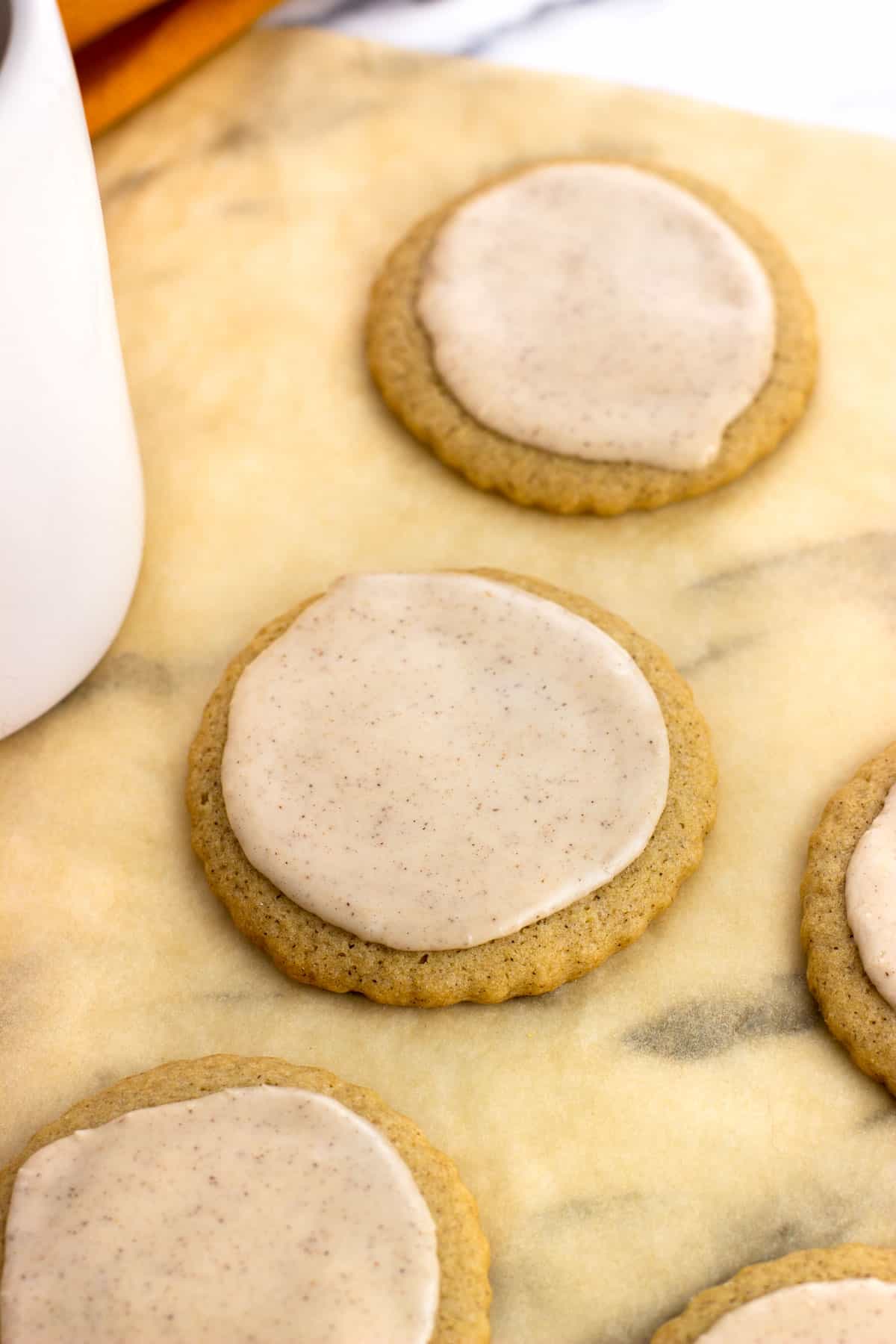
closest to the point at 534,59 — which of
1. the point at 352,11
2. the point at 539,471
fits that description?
the point at 352,11

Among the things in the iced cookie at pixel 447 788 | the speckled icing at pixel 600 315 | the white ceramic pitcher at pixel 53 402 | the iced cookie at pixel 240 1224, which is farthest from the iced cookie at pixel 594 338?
the iced cookie at pixel 240 1224

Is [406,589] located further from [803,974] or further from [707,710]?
[803,974]

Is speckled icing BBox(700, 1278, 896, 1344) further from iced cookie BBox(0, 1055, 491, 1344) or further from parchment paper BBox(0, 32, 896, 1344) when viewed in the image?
Answer: iced cookie BBox(0, 1055, 491, 1344)

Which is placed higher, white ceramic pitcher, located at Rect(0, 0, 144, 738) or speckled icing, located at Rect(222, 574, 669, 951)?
white ceramic pitcher, located at Rect(0, 0, 144, 738)

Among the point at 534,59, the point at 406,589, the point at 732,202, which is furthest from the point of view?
the point at 534,59

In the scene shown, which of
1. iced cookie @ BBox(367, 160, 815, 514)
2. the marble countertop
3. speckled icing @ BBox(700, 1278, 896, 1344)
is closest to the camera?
speckled icing @ BBox(700, 1278, 896, 1344)

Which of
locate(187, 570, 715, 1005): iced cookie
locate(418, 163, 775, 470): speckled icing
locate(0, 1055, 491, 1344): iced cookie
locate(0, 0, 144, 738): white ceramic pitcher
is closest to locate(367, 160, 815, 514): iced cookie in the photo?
locate(418, 163, 775, 470): speckled icing

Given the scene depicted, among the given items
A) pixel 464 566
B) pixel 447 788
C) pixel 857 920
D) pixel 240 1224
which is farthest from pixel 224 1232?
pixel 464 566
